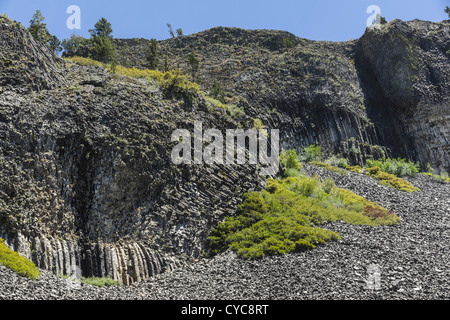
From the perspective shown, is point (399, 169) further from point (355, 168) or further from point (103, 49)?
point (103, 49)

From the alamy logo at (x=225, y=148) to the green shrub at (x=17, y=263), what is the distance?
9635mm

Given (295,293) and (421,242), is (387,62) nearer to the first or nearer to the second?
(421,242)

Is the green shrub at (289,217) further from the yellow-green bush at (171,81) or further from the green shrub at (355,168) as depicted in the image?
the green shrub at (355,168)

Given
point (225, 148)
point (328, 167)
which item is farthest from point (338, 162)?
point (225, 148)

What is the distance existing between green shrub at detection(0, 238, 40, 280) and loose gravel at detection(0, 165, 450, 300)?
26cm

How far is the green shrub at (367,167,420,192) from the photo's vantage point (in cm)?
3238

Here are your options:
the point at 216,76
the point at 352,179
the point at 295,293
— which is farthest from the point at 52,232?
the point at 216,76

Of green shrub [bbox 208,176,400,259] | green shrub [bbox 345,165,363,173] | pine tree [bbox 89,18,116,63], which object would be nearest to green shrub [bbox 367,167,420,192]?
green shrub [bbox 345,165,363,173]

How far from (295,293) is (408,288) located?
13.1 feet

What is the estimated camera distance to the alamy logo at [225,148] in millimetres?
22745

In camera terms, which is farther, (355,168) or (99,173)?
(355,168)

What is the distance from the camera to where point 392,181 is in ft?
110

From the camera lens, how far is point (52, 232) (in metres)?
16.6

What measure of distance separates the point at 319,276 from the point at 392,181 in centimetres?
2151
